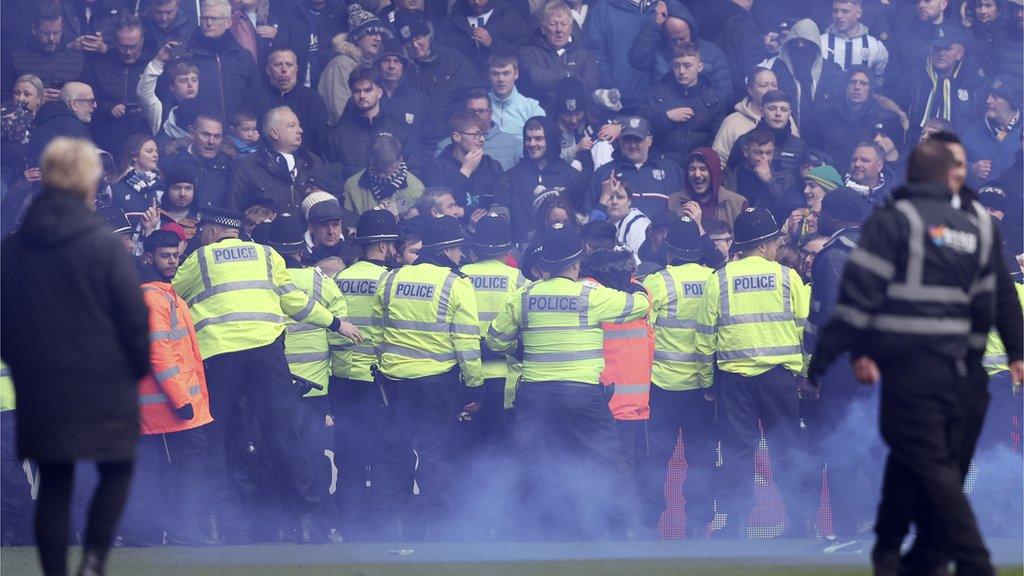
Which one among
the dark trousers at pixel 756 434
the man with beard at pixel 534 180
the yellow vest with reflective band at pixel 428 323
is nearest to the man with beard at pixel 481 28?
the man with beard at pixel 534 180

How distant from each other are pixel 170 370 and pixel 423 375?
1708 mm

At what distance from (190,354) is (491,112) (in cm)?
421

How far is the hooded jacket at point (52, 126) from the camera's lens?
12578 millimetres

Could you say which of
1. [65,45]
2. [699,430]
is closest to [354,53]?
[65,45]

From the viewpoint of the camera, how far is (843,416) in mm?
10797

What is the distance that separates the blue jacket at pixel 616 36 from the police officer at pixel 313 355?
11.8 feet

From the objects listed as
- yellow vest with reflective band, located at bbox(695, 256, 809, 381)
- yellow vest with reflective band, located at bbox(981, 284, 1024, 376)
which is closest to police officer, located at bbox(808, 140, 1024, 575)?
yellow vest with reflective band, located at bbox(695, 256, 809, 381)

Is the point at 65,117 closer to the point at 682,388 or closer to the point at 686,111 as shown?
the point at 686,111

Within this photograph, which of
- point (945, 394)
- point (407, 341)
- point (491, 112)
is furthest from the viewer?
point (491, 112)

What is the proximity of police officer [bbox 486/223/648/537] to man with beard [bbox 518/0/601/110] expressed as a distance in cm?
324

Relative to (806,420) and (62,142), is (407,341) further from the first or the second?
(62,142)

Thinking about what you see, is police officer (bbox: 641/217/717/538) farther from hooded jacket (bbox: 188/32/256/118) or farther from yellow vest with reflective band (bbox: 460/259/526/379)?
hooded jacket (bbox: 188/32/256/118)

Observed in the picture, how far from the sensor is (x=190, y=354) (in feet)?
32.8

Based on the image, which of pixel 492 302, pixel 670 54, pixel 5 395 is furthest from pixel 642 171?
pixel 5 395
